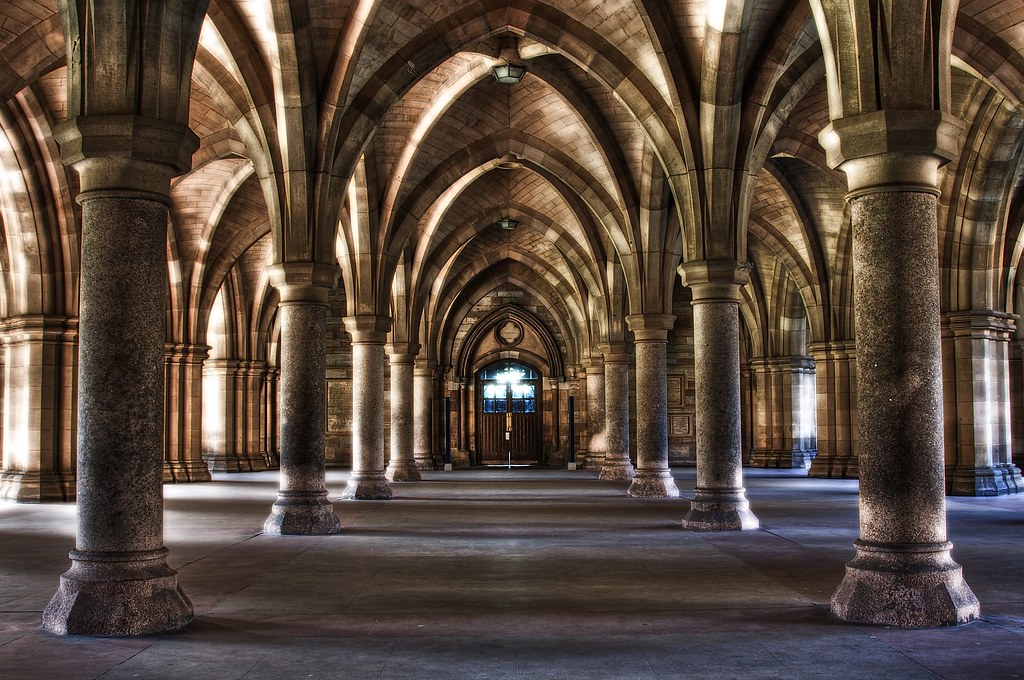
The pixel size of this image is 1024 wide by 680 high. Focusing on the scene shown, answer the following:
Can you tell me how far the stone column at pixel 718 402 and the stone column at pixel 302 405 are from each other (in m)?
4.79

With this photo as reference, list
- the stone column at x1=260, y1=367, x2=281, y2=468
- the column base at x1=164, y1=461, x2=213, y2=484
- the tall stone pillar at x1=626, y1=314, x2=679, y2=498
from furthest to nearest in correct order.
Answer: the stone column at x1=260, y1=367, x2=281, y2=468, the column base at x1=164, y1=461, x2=213, y2=484, the tall stone pillar at x1=626, y1=314, x2=679, y2=498

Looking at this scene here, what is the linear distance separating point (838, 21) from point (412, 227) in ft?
44.3

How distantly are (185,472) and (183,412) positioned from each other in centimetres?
149

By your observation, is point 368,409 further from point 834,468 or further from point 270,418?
point 270,418

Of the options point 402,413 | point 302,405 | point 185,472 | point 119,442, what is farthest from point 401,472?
point 119,442

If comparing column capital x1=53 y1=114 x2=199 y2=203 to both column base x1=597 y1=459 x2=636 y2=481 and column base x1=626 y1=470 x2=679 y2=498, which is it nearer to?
column base x1=626 y1=470 x2=679 y2=498

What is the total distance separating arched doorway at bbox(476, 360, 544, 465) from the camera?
4097 cm

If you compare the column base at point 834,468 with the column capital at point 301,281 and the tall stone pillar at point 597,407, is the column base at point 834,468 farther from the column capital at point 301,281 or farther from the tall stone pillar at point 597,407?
the column capital at point 301,281

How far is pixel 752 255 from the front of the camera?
3064 centimetres

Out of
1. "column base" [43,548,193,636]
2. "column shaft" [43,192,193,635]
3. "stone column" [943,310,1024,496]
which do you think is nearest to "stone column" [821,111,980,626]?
"column base" [43,548,193,636]

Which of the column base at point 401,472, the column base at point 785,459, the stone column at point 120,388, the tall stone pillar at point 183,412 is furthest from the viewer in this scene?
the column base at point 785,459

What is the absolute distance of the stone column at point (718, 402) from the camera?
13.1 metres

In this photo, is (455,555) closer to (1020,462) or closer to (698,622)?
(698,622)

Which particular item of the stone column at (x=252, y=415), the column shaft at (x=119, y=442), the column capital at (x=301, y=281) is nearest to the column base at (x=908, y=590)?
the column shaft at (x=119, y=442)
